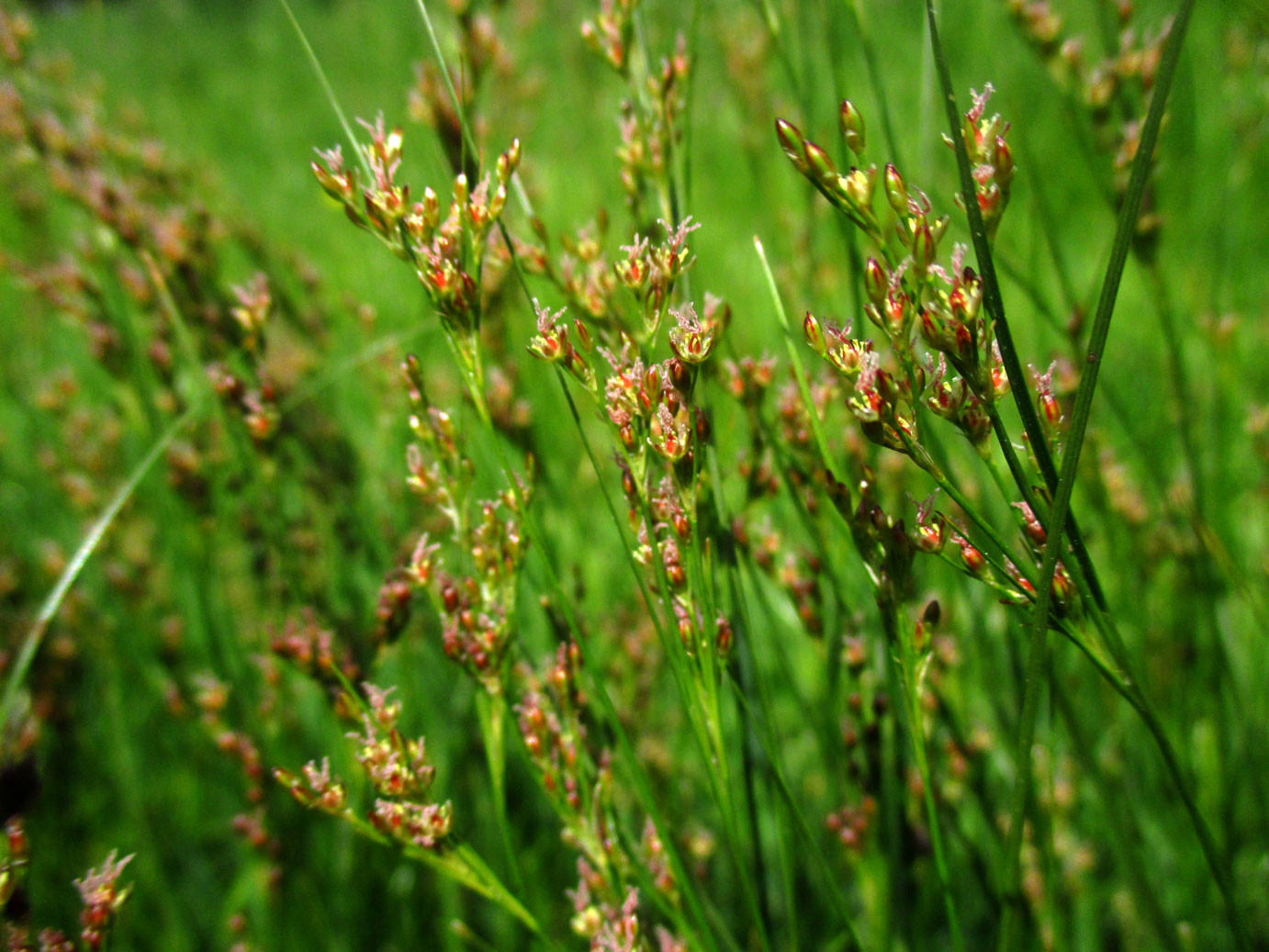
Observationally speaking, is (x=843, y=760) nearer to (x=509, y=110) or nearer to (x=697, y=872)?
(x=697, y=872)

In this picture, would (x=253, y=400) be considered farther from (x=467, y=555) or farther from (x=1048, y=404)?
(x=1048, y=404)

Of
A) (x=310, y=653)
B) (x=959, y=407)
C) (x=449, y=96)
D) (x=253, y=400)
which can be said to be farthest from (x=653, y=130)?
(x=310, y=653)

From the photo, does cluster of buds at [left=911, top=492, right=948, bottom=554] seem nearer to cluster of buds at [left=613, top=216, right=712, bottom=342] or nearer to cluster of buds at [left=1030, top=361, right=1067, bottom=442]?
cluster of buds at [left=1030, top=361, right=1067, bottom=442]

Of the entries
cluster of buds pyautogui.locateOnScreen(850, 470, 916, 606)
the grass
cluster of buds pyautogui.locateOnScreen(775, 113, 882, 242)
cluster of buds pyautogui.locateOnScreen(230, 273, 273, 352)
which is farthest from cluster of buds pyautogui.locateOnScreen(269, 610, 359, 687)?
cluster of buds pyautogui.locateOnScreen(775, 113, 882, 242)

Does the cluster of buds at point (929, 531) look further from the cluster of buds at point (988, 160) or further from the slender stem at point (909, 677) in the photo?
the cluster of buds at point (988, 160)

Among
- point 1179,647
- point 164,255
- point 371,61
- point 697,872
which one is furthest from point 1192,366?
point 371,61
